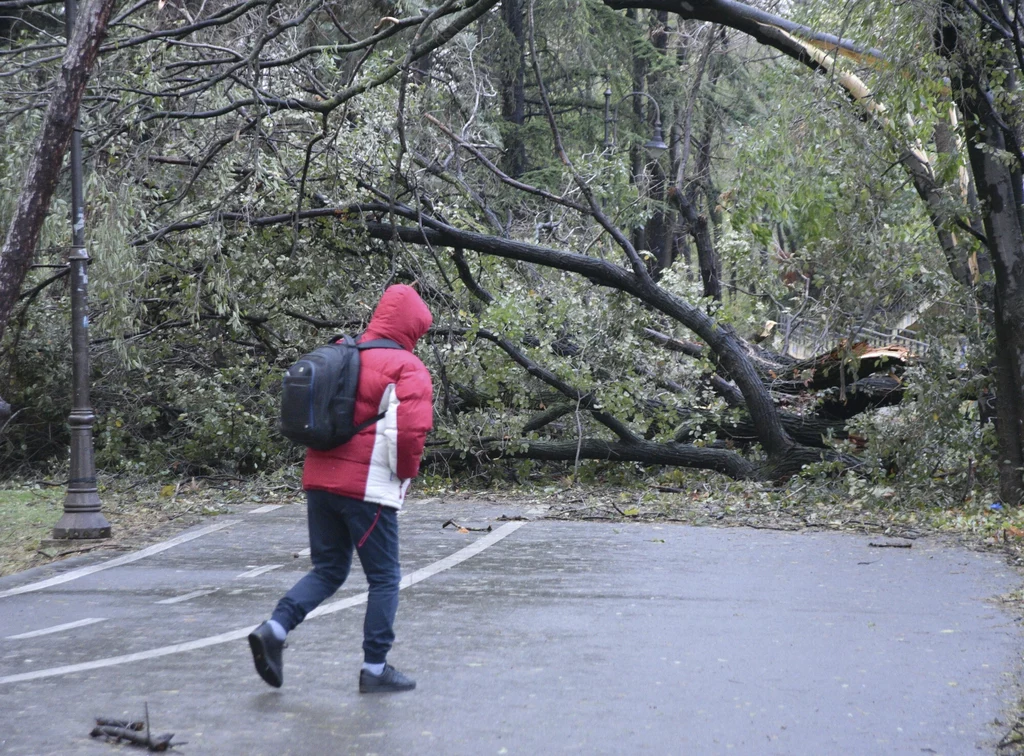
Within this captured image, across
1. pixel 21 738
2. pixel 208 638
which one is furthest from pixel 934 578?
pixel 21 738

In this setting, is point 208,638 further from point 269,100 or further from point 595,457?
point 595,457

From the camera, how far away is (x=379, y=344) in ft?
18.0

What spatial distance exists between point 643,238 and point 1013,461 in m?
18.8

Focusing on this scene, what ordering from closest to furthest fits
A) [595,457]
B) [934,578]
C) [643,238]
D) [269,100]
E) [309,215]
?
[934,578] < [269,100] < [309,215] < [595,457] < [643,238]

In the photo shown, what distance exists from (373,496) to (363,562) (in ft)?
1.06

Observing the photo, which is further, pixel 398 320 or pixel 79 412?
pixel 79 412

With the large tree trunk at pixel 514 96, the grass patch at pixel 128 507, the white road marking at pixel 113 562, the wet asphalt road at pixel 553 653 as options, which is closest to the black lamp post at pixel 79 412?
the grass patch at pixel 128 507

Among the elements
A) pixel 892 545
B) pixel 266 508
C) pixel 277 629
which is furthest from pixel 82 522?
pixel 892 545

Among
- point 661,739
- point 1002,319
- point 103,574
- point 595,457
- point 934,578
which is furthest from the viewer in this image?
point 595,457

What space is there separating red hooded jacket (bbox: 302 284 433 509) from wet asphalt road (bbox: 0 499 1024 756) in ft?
3.03

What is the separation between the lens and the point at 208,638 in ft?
20.9

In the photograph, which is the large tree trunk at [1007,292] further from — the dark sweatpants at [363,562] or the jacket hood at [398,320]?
the dark sweatpants at [363,562]

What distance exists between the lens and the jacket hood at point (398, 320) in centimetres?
554

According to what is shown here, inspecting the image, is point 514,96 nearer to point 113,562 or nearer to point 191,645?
point 113,562
